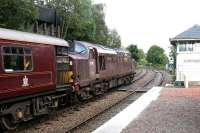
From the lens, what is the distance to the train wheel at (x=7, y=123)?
47.9ft

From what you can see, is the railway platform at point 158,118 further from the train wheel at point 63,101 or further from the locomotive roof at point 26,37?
the locomotive roof at point 26,37

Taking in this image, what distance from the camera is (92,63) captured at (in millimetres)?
24484

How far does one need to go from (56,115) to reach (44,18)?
3393 centimetres

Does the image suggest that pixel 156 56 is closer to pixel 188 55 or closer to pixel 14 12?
pixel 188 55

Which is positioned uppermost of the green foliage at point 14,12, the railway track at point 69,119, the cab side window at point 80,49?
the green foliage at point 14,12

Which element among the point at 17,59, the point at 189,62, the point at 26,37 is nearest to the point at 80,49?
the point at 26,37

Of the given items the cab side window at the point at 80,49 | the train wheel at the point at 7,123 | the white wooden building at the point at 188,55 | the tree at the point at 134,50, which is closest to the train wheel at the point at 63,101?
the cab side window at the point at 80,49

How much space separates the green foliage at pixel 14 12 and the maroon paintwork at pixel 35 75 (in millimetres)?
12618

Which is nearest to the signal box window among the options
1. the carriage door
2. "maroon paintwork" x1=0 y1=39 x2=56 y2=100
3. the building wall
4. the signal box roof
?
"maroon paintwork" x1=0 y1=39 x2=56 y2=100

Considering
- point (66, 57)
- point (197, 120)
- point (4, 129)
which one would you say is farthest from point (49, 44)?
point (197, 120)

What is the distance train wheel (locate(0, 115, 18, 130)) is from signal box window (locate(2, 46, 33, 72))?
1.56m

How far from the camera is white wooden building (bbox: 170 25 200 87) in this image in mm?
37406

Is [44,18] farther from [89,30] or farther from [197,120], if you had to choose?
[197,120]

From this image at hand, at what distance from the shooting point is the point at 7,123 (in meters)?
14.9
